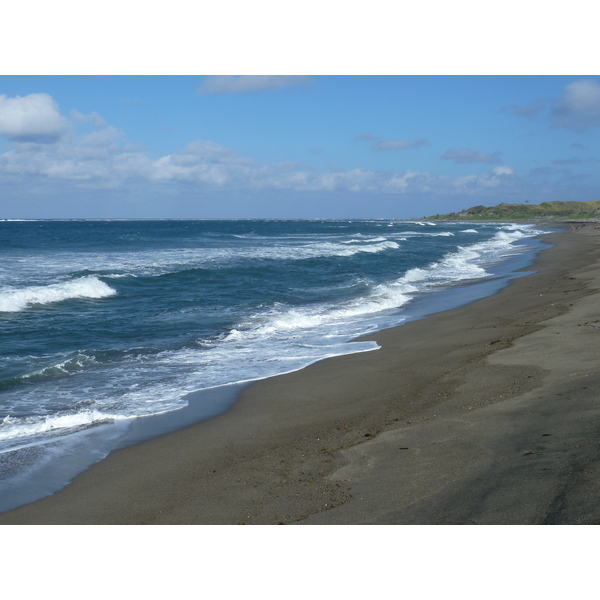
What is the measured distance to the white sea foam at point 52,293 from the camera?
18.1 m

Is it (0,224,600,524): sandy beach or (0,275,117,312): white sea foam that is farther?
(0,275,117,312): white sea foam

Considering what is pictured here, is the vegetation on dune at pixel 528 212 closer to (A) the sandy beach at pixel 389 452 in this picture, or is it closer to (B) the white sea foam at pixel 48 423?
(A) the sandy beach at pixel 389 452

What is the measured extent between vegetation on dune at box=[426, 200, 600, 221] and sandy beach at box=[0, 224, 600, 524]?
11734cm

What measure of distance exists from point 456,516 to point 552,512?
67 centimetres

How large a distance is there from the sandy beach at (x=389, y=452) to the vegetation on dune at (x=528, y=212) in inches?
4620

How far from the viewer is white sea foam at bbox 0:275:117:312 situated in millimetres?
18094

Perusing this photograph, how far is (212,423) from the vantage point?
7926 mm

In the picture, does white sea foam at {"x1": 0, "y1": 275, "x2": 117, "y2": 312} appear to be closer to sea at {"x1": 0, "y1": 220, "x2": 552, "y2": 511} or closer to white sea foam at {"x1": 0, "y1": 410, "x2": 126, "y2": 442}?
sea at {"x1": 0, "y1": 220, "x2": 552, "y2": 511}

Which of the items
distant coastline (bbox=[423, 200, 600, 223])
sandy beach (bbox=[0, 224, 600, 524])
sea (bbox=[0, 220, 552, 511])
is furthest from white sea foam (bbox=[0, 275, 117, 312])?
distant coastline (bbox=[423, 200, 600, 223])

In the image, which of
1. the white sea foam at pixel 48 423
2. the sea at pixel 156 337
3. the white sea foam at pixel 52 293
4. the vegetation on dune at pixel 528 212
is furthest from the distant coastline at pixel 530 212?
the white sea foam at pixel 48 423

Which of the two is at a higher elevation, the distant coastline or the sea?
the distant coastline

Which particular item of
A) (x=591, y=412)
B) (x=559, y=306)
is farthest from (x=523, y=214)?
(x=591, y=412)

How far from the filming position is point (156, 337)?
1419cm

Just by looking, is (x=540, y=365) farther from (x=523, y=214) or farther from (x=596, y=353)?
(x=523, y=214)
